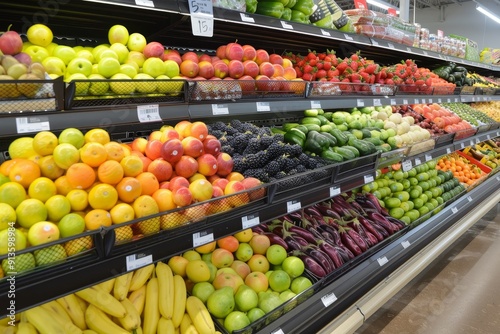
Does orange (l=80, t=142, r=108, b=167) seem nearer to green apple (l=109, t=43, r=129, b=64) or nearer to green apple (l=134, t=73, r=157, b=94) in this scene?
green apple (l=134, t=73, r=157, b=94)

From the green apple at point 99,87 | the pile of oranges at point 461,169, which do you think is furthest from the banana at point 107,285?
the pile of oranges at point 461,169

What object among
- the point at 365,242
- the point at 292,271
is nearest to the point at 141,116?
the point at 292,271

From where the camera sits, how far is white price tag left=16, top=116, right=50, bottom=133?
1.05m

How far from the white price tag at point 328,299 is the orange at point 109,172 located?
1066mm

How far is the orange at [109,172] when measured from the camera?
1103 mm

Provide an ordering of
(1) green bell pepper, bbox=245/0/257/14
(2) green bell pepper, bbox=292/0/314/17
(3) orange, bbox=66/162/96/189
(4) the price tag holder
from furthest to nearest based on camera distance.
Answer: (2) green bell pepper, bbox=292/0/314/17 < (1) green bell pepper, bbox=245/0/257/14 < (4) the price tag holder < (3) orange, bbox=66/162/96/189

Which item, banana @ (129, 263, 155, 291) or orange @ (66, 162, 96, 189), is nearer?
orange @ (66, 162, 96, 189)

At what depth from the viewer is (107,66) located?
140cm

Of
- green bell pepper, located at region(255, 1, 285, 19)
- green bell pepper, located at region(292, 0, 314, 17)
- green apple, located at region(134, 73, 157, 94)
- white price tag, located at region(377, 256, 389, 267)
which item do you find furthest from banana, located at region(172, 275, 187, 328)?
green bell pepper, located at region(292, 0, 314, 17)

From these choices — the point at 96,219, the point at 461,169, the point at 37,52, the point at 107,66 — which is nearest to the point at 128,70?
the point at 107,66

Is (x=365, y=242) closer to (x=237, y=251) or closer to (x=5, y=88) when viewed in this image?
(x=237, y=251)

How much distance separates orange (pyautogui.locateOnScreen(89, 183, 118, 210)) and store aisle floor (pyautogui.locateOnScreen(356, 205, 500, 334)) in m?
1.74

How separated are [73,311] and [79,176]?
0.44m

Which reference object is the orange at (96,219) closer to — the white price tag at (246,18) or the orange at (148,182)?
the orange at (148,182)
